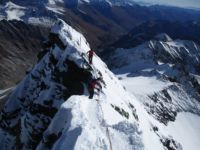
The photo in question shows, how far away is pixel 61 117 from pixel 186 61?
172 metres

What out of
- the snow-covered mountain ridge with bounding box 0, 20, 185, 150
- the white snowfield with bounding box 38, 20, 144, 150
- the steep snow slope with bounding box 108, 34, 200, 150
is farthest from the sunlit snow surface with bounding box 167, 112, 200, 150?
the white snowfield with bounding box 38, 20, 144, 150

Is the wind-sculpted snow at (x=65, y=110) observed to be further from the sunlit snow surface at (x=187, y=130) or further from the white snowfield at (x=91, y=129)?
the sunlit snow surface at (x=187, y=130)

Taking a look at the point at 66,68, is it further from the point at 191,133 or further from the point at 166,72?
the point at 166,72

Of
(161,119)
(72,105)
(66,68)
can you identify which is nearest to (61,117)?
(72,105)

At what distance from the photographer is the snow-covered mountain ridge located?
96.2 ft

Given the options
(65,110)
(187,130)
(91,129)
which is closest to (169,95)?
(187,130)

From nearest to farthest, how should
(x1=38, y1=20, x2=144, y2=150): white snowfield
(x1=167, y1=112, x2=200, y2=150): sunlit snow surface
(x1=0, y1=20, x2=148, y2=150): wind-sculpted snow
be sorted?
(x1=38, y1=20, x2=144, y2=150): white snowfield → (x1=0, y1=20, x2=148, y2=150): wind-sculpted snow → (x1=167, y1=112, x2=200, y2=150): sunlit snow surface

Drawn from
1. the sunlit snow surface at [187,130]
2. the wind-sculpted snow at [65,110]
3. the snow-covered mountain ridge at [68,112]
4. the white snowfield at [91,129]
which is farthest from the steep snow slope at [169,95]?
the white snowfield at [91,129]

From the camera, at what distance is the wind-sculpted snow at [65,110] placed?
29.3m

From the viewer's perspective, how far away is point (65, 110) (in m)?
33.3

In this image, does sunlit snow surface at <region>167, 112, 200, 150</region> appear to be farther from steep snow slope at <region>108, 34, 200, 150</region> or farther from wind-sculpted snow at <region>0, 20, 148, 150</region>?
wind-sculpted snow at <region>0, 20, 148, 150</region>

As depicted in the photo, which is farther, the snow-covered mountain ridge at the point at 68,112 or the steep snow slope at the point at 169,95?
the steep snow slope at the point at 169,95

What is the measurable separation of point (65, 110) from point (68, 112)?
2.63 feet

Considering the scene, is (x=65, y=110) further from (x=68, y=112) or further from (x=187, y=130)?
(x=187, y=130)
